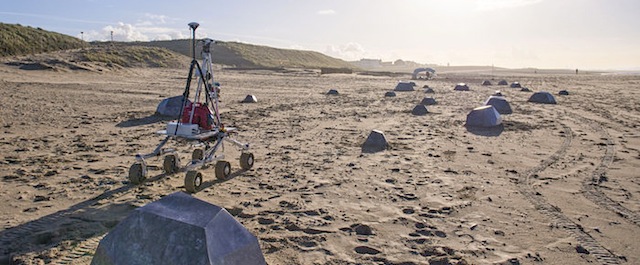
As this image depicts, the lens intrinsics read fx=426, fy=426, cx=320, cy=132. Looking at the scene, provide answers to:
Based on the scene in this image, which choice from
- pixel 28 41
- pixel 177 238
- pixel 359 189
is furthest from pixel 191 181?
pixel 28 41

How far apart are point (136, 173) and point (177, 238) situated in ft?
12.3

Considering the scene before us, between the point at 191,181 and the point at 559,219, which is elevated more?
the point at 191,181

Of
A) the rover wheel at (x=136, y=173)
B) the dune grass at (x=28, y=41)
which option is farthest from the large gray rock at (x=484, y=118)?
the dune grass at (x=28, y=41)

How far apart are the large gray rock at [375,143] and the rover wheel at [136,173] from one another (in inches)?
176

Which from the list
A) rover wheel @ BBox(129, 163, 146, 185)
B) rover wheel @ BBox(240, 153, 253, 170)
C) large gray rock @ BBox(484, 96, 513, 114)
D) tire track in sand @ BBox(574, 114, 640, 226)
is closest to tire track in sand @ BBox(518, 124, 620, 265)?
tire track in sand @ BBox(574, 114, 640, 226)

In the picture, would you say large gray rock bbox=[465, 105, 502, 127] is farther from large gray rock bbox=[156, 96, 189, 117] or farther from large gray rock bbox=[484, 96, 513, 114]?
large gray rock bbox=[156, 96, 189, 117]

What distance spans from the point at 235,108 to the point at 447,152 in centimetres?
861

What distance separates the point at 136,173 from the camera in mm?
5953

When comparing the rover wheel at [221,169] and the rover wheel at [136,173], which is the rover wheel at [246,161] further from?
the rover wheel at [136,173]

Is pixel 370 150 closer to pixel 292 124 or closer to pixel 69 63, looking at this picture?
pixel 292 124

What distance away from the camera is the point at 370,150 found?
8875 mm

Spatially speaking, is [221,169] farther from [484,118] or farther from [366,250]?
[484,118]

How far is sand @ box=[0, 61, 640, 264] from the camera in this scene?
4379mm

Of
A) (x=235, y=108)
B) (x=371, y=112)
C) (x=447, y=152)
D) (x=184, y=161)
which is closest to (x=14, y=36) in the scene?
(x=235, y=108)
